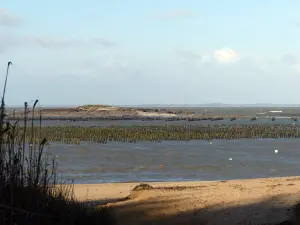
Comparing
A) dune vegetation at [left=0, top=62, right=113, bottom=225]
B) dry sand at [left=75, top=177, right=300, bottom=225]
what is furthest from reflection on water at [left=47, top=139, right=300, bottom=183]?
dune vegetation at [left=0, top=62, right=113, bottom=225]

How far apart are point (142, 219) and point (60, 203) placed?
10.7 ft

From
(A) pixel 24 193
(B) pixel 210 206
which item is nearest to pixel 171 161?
(B) pixel 210 206

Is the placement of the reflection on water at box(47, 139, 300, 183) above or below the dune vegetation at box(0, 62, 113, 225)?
below

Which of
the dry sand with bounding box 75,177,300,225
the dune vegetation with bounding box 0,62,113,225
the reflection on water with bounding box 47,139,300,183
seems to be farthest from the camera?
the reflection on water with bounding box 47,139,300,183

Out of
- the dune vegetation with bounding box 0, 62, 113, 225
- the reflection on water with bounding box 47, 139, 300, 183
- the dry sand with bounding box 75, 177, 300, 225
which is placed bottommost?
the reflection on water with bounding box 47, 139, 300, 183

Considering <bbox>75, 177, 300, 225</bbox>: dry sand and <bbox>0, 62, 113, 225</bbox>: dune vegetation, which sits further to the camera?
<bbox>75, 177, 300, 225</bbox>: dry sand

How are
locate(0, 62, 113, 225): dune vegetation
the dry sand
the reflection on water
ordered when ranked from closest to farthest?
locate(0, 62, 113, 225): dune vegetation
the dry sand
the reflection on water

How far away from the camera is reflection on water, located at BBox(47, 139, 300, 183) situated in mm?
21312

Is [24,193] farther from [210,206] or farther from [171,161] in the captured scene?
[171,161]

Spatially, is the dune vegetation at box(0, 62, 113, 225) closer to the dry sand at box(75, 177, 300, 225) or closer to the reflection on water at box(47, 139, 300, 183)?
the dry sand at box(75, 177, 300, 225)

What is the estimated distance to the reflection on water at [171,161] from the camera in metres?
21.3

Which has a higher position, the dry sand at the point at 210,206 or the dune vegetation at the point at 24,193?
the dune vegetation at the point at 24,193

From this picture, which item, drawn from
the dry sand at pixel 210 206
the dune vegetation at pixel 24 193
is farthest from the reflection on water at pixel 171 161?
the dune vegetation at pixel 24 193

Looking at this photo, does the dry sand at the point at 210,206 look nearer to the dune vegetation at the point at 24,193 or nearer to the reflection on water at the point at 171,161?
the dune vegetation at the point at 24,193
